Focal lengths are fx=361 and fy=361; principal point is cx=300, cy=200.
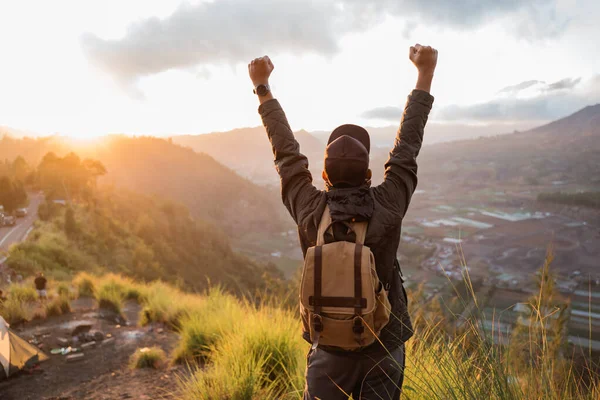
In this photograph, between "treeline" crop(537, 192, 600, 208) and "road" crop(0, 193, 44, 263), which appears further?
"treeline" crop(537, 192, 600, 208)

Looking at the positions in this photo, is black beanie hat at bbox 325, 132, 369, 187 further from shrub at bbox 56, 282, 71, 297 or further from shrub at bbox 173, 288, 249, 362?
shrub at bbox 56, 282, 71, 297

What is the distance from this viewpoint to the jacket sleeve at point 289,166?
170 cm

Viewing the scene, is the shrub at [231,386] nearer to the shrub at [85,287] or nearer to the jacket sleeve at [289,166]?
the jacket sleeve at [289,166]

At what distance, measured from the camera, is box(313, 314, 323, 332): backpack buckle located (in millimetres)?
1519

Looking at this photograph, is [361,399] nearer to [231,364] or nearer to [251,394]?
[251,394]

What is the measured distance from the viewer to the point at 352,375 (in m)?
1.63

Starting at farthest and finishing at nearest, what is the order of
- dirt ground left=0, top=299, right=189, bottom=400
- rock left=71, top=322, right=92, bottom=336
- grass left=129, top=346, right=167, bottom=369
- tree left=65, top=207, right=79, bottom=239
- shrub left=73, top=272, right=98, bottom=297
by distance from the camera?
tree left=65, top=207, right=79, bottom=239 → shrub left=73, top=272, right=98, bottom=297 → rock left=71, top=322, right=92, bottom=336 → grass left=129, top=346, right=167, bottom=369 → dirt ground left=0, top=299, right=189, bottom=400

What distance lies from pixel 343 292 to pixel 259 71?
125 cm

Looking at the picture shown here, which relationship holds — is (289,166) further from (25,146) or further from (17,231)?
(25,146)

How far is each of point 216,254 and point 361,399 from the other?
55979mm

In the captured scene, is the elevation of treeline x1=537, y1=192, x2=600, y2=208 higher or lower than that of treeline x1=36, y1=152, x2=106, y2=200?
lower

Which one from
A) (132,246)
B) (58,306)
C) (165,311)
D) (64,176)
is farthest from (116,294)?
(64,176)

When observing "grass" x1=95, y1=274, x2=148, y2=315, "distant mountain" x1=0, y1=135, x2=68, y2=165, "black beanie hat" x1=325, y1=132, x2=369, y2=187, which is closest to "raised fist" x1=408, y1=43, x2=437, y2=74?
"black beanie hat" x1=325, y1=132, x2=369, y2=187

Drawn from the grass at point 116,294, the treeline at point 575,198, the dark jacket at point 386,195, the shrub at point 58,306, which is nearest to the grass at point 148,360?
the grass at point 116,294
